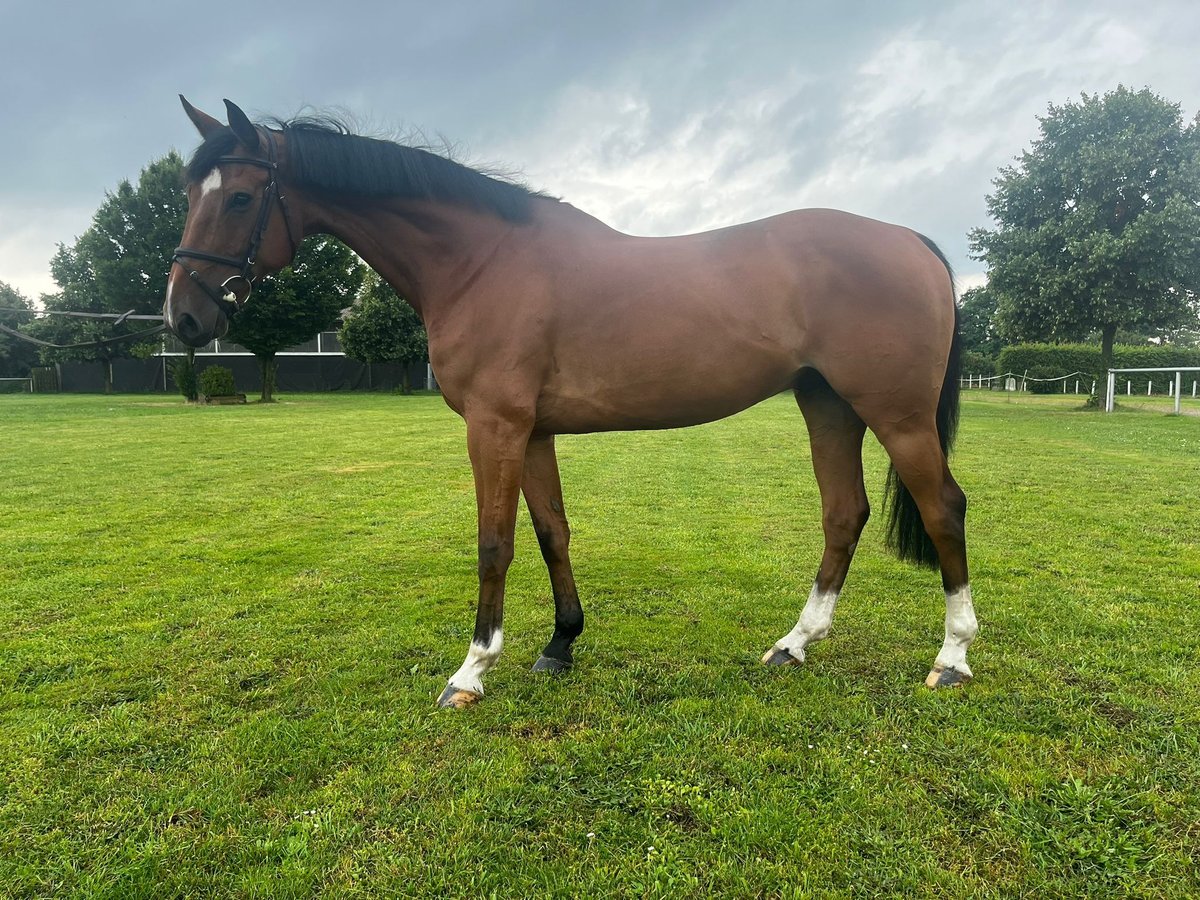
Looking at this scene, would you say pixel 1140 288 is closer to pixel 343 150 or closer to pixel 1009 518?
pixel 1009 518

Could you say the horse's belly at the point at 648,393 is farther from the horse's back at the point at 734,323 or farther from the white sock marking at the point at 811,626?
the white sock marking at the point at 811,626

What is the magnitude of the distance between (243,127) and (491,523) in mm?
1920

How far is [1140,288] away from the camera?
17.6 metres

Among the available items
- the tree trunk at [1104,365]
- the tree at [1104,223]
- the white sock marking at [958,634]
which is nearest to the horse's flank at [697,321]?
the white sock marking at [958,634]

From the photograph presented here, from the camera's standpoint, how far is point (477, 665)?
8.89 feet

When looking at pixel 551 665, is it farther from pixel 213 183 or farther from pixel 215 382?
pixel 215 382

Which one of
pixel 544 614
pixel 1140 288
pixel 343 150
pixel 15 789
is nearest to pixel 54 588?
pixel 15 789

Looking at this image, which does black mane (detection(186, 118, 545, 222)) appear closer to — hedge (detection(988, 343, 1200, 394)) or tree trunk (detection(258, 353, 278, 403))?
tree trunk (detection(258, 353, 278, 403))

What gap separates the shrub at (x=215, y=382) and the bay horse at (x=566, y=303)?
24.8 m

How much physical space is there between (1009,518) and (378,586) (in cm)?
556

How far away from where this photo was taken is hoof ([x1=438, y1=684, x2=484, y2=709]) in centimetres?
257

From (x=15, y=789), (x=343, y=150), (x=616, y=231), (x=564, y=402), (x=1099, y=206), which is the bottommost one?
(x=15, y=789)

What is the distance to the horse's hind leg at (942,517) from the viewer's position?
106 inches

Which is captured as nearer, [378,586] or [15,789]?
[15,789]
